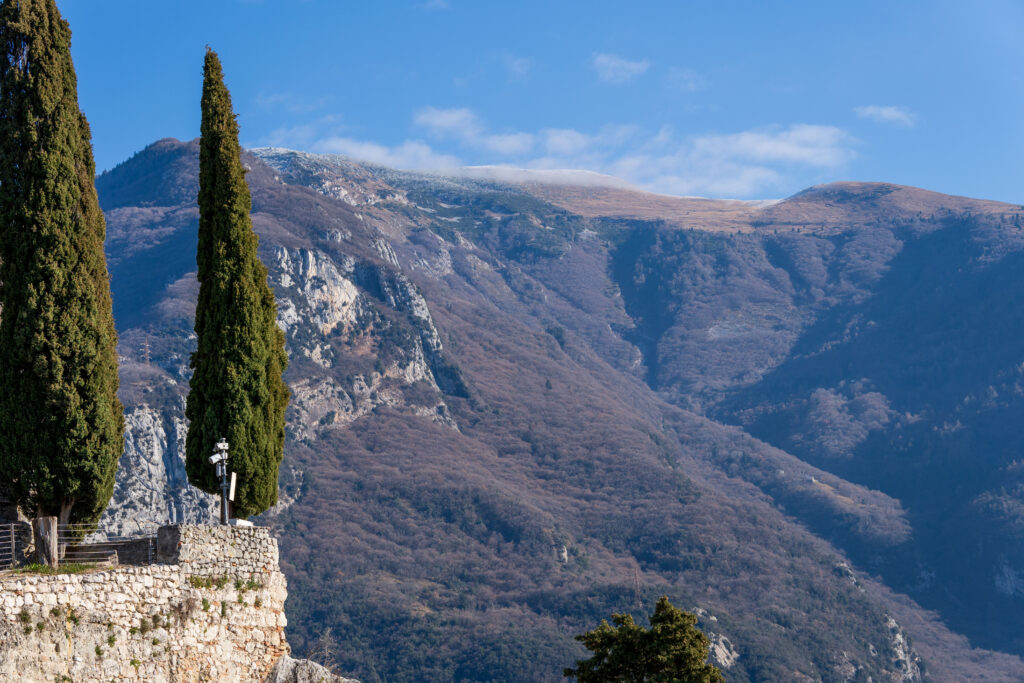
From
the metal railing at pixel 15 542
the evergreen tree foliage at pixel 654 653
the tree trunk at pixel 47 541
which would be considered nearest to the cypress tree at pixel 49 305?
the metal railing at pixel 15 542

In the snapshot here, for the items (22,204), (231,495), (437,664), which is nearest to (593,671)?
(231,495)

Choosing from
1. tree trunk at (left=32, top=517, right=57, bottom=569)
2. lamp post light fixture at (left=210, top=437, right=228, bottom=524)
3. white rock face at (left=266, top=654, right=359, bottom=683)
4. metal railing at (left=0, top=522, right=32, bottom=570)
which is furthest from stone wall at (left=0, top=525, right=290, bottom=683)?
metal railing at (left=0, top=522, right=32, bottom=570)

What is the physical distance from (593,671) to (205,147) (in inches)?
538

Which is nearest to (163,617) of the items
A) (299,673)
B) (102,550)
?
(102,550)

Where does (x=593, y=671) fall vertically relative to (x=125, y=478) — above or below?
above

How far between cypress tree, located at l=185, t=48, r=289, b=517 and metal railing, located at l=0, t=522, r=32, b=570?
3.25m

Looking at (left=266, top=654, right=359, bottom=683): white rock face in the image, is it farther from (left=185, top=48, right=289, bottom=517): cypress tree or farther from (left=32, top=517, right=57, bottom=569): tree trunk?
(left=32, top=517, right=57, bottom=569): tree trunk

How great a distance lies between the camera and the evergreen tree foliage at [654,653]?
2825 cm

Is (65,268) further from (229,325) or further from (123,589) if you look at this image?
(123,589)

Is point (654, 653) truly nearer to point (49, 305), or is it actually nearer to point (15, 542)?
point (15, 542)

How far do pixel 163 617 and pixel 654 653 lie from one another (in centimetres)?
1048

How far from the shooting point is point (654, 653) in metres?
28.7

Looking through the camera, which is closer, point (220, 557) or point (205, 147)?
point (220, 557)

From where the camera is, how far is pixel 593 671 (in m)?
29.8
